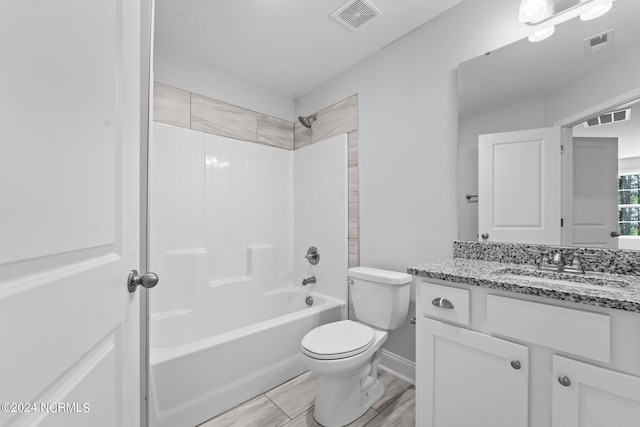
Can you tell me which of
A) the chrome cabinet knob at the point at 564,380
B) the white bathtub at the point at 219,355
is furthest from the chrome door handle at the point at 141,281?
the chrome cabinet knob at the point at 564,380

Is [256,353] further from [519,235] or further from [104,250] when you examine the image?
[519,235]

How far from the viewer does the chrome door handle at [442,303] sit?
1168mm

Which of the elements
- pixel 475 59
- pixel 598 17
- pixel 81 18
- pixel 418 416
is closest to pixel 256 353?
pixel 418 416

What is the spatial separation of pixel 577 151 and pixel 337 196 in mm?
→ 1523

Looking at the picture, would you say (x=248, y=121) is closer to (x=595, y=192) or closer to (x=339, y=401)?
(x=339, y=401)

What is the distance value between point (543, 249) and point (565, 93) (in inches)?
30.5

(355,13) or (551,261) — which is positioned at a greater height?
(355,13)

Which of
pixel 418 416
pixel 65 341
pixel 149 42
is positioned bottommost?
pixel 418 416

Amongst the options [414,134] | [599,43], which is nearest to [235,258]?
[414,134]

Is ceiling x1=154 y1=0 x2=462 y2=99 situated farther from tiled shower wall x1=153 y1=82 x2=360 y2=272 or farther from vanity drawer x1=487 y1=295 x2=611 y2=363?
vanity drawer x1=487 y1=295 x2=611 y2=363

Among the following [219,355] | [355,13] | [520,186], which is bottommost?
[219,355]

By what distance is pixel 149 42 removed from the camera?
1.01 meters

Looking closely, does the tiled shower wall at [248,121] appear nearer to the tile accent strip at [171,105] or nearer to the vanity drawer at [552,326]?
the tile accent strip at [171,105]

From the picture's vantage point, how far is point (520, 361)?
98cm
